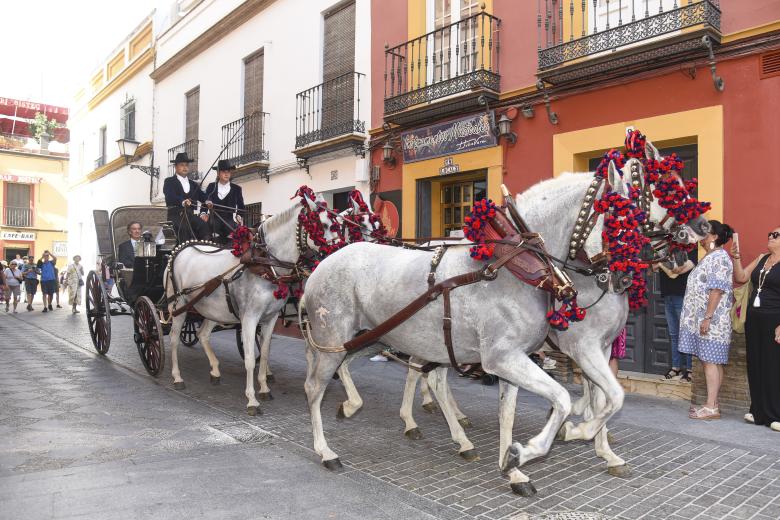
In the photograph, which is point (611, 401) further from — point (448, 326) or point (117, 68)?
point (117, 68)

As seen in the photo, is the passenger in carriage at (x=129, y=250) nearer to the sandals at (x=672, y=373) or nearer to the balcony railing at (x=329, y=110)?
the balcony railing at (x=329, y=110)

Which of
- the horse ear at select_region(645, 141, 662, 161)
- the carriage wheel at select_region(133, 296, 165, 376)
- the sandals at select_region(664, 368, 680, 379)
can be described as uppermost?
the horse ear at select_region(645, 141, 662, 161)

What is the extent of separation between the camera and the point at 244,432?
16.4 feet

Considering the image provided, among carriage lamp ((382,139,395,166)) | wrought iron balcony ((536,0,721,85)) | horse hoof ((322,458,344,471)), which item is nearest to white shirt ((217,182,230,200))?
carriage lamp ((382,139,395,166))

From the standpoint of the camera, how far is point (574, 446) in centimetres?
472

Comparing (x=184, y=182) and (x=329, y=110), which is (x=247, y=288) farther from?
(x=329, y=110)

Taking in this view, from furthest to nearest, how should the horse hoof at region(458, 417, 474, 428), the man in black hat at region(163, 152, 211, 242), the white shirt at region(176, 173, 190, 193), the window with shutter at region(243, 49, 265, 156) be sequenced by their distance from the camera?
the window with shutter at region(243, 49, 265, 156) < the white shirt at region(176, 173, 190, 193) < the man in black hat at region(163, 152, 211, 242) < the horse hoof at region(458, 417, 474, 428)

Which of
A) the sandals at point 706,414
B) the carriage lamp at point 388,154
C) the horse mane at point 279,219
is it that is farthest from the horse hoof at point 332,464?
the carriage lamp at point 388,154

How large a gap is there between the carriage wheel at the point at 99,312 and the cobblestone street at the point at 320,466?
5.22ft

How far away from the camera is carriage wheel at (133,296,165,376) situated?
6.81 m

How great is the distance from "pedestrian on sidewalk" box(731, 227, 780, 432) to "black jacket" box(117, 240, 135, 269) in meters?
7.43

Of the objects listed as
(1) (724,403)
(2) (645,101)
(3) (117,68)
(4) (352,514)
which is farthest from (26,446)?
(3) (117,68)

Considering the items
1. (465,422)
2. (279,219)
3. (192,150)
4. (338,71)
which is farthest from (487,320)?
(192,150)

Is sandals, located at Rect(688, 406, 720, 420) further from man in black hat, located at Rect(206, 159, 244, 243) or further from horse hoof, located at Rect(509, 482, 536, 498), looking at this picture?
man in black hat, located at Rect(206, 159, 244, 243)
